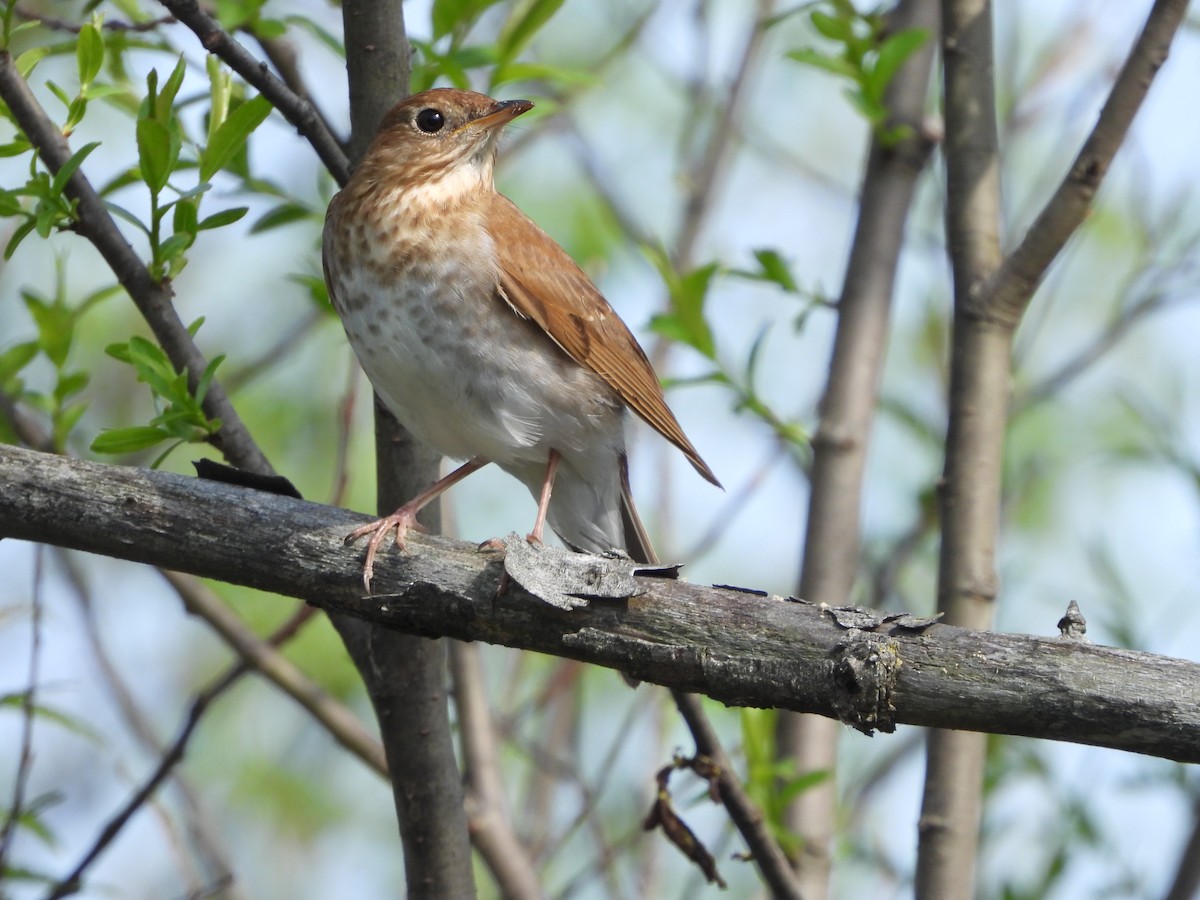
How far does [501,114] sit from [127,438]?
2009mm

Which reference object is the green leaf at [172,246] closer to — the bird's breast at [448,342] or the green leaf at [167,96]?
the green leaf at [167,96]

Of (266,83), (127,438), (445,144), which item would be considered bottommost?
(127,438)

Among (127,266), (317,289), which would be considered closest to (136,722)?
(317,289)

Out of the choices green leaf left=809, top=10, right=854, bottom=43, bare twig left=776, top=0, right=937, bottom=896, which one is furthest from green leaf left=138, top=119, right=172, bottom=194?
bare twig left=776, top=0, right=937, bottom=896

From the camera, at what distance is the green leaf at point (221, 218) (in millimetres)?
3562

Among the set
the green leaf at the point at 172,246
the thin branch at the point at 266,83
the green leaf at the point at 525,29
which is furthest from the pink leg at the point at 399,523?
the green leaf at the point at 525,29

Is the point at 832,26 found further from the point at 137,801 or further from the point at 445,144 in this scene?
the point at 137,801

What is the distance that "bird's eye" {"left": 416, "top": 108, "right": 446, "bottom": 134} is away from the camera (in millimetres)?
4801

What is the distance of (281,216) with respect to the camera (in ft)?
14.1

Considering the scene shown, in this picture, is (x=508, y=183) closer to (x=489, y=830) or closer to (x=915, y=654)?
(x=489, y=830)

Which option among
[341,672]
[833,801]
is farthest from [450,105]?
[341,672]

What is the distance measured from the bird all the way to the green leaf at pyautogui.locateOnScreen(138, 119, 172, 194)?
2.99 feet

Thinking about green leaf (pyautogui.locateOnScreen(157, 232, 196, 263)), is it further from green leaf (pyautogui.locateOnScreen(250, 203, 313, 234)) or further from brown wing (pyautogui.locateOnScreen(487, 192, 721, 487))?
brown wing (pyautogui.locateOnScreen(487, 192, 721, 487))

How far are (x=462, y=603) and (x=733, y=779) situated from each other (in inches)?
43.9
